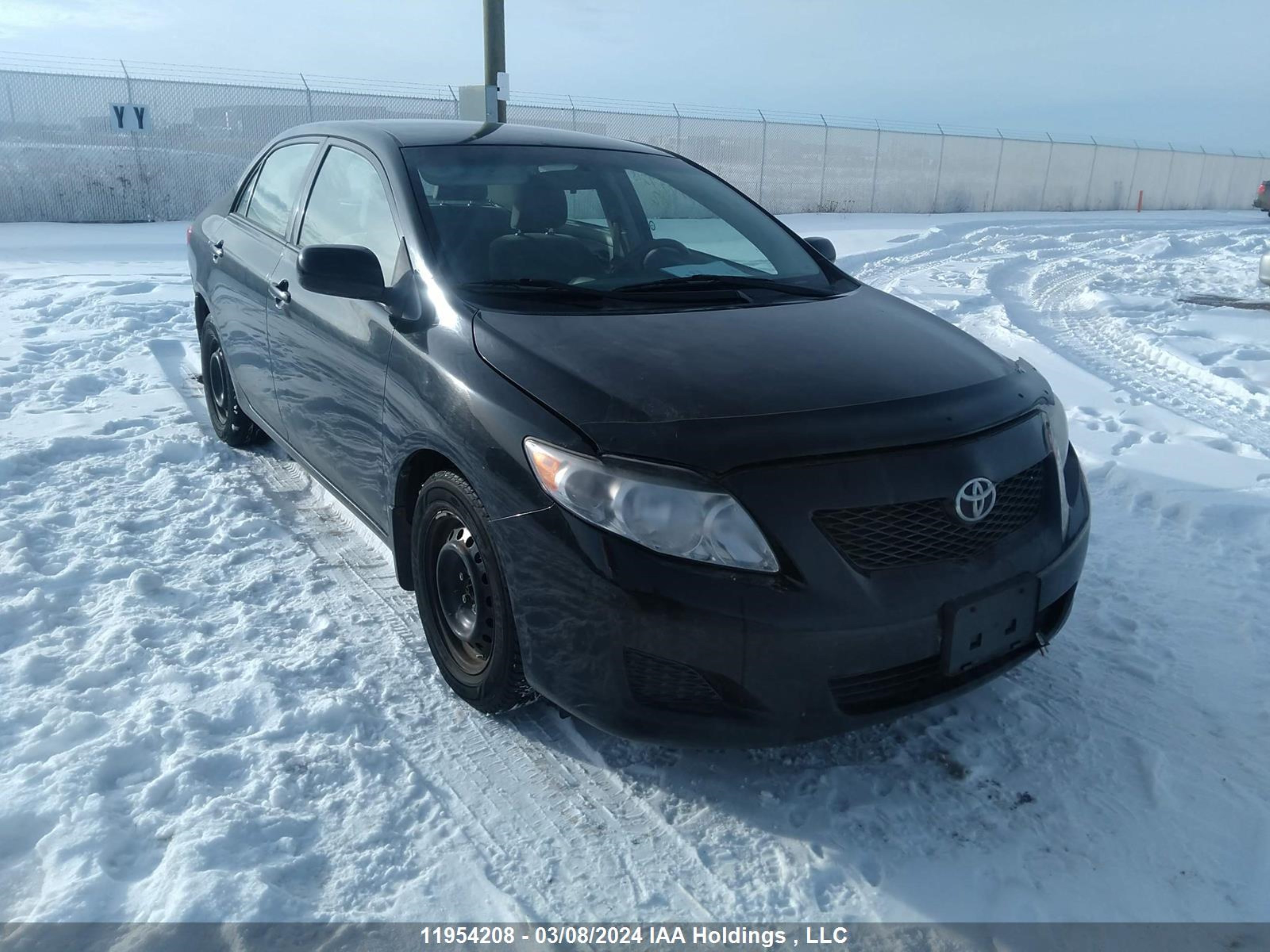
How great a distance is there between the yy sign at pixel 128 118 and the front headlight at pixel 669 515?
18107 millimetres

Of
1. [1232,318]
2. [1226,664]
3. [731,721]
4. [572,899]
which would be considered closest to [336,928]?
[572,899]

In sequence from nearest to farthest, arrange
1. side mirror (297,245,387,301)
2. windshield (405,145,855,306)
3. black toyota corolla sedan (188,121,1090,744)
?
black toyota corolla sedan (188,121,1090,744) → side mirror (297,245,387,301) → windshield (405,145,855,306)

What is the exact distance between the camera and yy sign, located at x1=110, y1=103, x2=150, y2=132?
16.9m

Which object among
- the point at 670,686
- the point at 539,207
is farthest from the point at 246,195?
the point at 670,686

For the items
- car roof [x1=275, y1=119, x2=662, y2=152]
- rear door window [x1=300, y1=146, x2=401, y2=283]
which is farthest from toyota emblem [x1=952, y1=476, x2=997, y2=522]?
car roof [x1=275, y1=119, x2=662, y2=152]

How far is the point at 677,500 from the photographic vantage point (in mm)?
2176

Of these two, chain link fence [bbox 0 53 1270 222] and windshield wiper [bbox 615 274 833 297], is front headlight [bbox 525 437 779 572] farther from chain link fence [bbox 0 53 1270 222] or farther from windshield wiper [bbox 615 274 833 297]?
chain link fence [bbox 0 53 1270 222]

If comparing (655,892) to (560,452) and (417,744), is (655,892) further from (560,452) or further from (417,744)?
(560,452)

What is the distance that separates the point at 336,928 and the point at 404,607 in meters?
1.50

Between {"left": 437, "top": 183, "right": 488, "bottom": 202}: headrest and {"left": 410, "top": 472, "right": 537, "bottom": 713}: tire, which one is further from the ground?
{"left": 437, "top": 183, "right": 488, "bottom": 202}: headrest

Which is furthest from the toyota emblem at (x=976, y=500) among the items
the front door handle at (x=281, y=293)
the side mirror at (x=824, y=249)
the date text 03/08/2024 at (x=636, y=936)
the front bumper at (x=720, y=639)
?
the front door handle at (x=281, y=293)

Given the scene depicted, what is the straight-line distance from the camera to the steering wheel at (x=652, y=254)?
10.9 ft

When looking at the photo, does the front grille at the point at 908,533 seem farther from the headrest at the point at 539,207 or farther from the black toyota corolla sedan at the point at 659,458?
the headrest at the point at 539,207

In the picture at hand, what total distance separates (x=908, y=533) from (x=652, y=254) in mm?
1588
